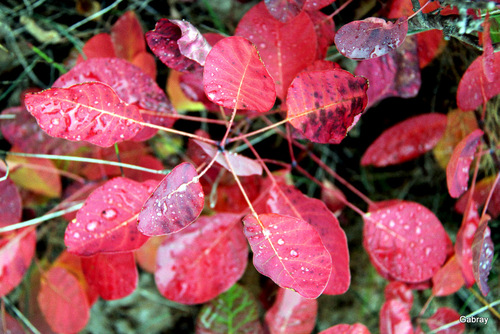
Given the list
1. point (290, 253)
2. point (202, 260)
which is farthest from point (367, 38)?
point (202, 260)

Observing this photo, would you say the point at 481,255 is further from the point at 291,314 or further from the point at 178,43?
the point at 178,43

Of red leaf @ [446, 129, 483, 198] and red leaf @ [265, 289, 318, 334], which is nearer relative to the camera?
red leaf @ [446, 129, 483, 198]

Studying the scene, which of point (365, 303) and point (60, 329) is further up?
point (60, 329)

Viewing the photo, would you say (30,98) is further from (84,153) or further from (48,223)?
(48,223)

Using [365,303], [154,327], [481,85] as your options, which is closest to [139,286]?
[154,327]

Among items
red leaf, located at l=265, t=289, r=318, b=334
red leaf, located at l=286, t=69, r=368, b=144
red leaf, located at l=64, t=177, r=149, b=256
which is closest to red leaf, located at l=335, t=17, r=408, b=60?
red leaf, located at l=286, t=69, r=368, b=144

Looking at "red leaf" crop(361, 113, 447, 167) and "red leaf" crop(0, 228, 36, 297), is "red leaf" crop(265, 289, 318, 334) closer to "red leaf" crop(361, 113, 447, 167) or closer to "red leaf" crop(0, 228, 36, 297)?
"red leaf" crop(361, 113, 447, 167)

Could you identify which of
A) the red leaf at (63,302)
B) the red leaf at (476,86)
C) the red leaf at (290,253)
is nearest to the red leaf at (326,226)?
the red leaf at (290,253)
